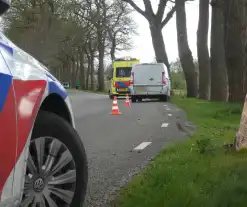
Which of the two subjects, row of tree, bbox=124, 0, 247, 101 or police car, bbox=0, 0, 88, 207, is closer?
police car, bbox=0, 0, 88, 207

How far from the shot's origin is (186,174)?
15.8ft

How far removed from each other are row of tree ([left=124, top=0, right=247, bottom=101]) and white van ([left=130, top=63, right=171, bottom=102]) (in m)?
2.57

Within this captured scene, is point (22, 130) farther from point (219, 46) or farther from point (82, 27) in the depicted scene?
point (82, 27)

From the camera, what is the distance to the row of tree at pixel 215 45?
18.1 metres

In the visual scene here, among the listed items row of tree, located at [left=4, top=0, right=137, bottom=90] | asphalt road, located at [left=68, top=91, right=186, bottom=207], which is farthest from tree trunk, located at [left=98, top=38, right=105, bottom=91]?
asphalt road, located at [left=68, top=91, right=186, bottom=207]

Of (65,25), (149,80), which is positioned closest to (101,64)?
(65,25)

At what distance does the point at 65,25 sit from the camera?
42844 mm

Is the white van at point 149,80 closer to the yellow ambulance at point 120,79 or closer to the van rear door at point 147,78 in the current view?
the van rear door at point 147,78

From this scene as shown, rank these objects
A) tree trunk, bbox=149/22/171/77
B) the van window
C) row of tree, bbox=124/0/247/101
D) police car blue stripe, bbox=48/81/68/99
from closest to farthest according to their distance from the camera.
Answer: police car blue stripe, bbox=48/81/68/99 < row of tree, bbox=124/0/247/101 < tree trunk, bbox=149/22/171/77 < the van window

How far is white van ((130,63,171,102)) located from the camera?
27156 mm

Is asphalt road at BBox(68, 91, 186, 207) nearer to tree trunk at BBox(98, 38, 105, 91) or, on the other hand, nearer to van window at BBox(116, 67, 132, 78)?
van window at BBox(116, 67, 132, 78)

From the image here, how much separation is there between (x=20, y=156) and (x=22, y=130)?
5.5 inches

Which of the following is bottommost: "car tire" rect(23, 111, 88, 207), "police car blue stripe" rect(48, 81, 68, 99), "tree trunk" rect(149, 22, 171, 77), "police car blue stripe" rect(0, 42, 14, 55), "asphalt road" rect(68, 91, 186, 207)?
"asphalt road" rect(68, 91, 186, 207)

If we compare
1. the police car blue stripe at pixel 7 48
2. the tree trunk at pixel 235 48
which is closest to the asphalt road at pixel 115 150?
the police car blue stripe at pixel 7 48
